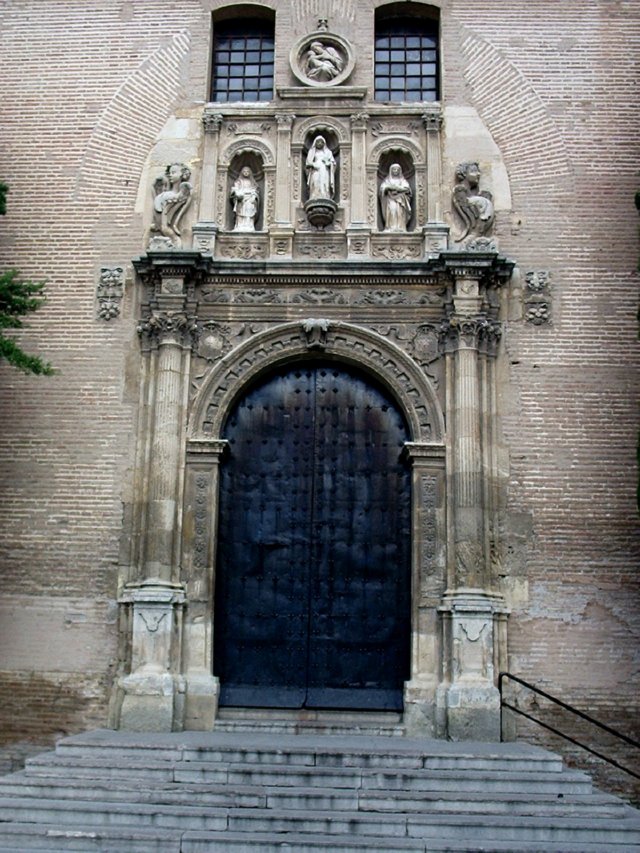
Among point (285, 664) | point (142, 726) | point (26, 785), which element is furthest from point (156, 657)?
point (26, 785)

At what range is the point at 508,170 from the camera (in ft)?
45.9

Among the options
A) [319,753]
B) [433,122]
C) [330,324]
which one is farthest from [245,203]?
[319,753]

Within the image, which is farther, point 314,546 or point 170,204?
point 170,204

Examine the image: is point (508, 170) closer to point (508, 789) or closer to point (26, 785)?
point (508, 789)

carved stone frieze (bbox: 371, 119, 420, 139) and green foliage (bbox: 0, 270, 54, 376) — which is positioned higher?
carved stone frieze (bbox: 371, 119, 420, 139)

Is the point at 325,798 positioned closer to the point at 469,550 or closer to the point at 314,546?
the point at 469,550

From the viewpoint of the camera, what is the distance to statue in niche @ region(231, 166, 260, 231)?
1399 cm

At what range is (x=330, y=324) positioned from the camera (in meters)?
13.5

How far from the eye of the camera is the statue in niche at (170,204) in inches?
541

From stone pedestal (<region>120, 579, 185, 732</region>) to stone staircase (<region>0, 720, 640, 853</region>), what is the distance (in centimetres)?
138

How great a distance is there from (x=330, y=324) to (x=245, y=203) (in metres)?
2.05

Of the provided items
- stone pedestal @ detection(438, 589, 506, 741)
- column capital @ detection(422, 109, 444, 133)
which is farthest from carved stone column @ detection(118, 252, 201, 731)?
column capital @ detection(422, 109, 444, 133)

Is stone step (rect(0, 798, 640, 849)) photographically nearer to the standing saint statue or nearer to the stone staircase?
the stone staircase

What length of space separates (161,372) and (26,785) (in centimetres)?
526
